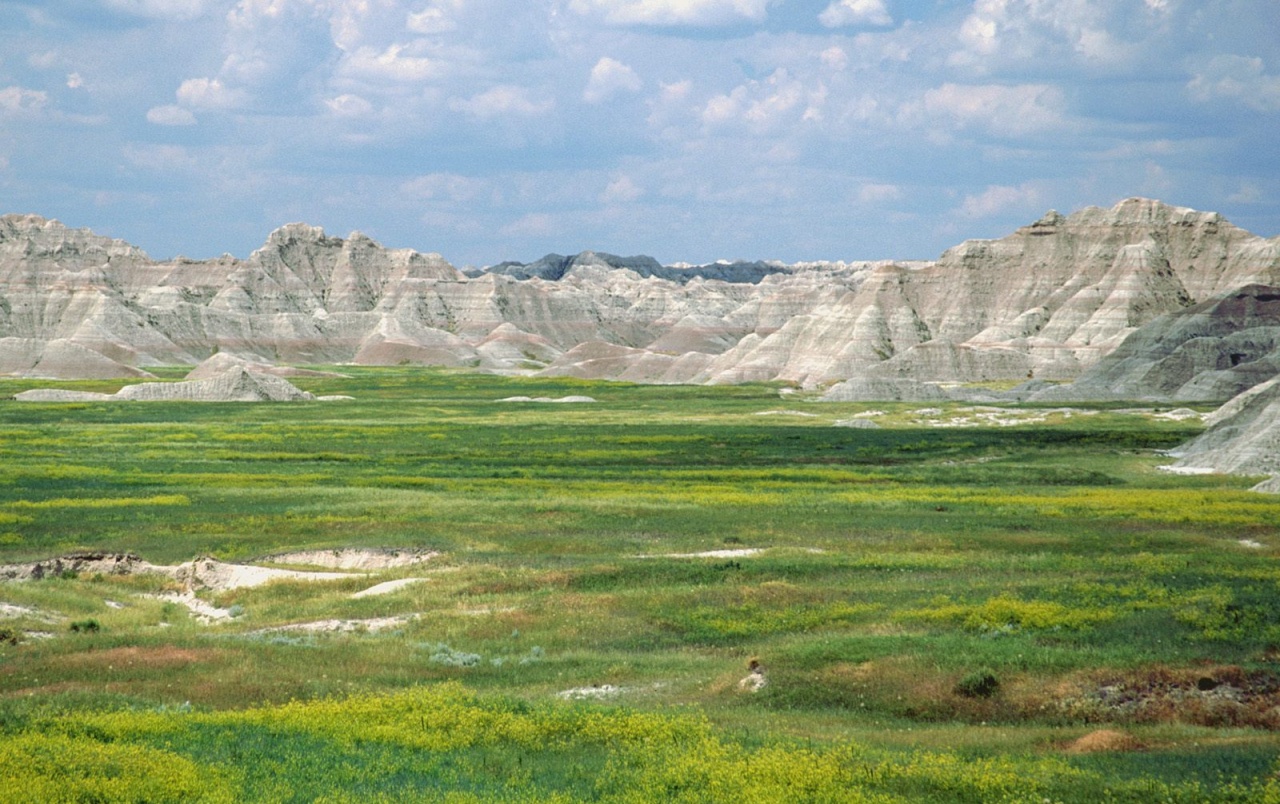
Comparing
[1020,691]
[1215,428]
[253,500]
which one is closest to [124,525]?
[253,500]

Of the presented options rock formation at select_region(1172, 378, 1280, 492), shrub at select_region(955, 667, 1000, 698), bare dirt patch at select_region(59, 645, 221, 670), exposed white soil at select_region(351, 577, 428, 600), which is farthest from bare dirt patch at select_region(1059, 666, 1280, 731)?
rock formation at select_region(1172, 378, 1280, 492)

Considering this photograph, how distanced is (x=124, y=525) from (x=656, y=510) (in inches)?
804

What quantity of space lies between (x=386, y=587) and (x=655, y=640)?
10.4 metres

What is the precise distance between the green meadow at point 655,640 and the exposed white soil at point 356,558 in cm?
80

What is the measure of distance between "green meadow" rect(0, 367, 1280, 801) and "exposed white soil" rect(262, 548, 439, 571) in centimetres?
80

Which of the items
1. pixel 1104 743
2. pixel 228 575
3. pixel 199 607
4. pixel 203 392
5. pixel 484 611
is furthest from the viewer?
pixel 203 392

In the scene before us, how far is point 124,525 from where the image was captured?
46250mm

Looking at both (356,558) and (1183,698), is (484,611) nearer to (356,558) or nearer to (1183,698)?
(356,558)

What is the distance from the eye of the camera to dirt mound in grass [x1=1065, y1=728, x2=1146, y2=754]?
17.8 metres

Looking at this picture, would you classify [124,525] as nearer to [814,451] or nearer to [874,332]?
[814,451]

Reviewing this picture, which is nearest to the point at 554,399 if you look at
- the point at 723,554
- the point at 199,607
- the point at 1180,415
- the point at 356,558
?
the point at 1180,415

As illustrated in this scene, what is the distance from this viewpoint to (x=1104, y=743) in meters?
18.2

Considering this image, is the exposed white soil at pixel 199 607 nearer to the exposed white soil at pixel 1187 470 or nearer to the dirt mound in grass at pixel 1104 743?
the dirt mound in grass at pixel 1104 743

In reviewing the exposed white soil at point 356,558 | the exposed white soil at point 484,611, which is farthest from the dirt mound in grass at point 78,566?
the exposed white soil at point 484,611
